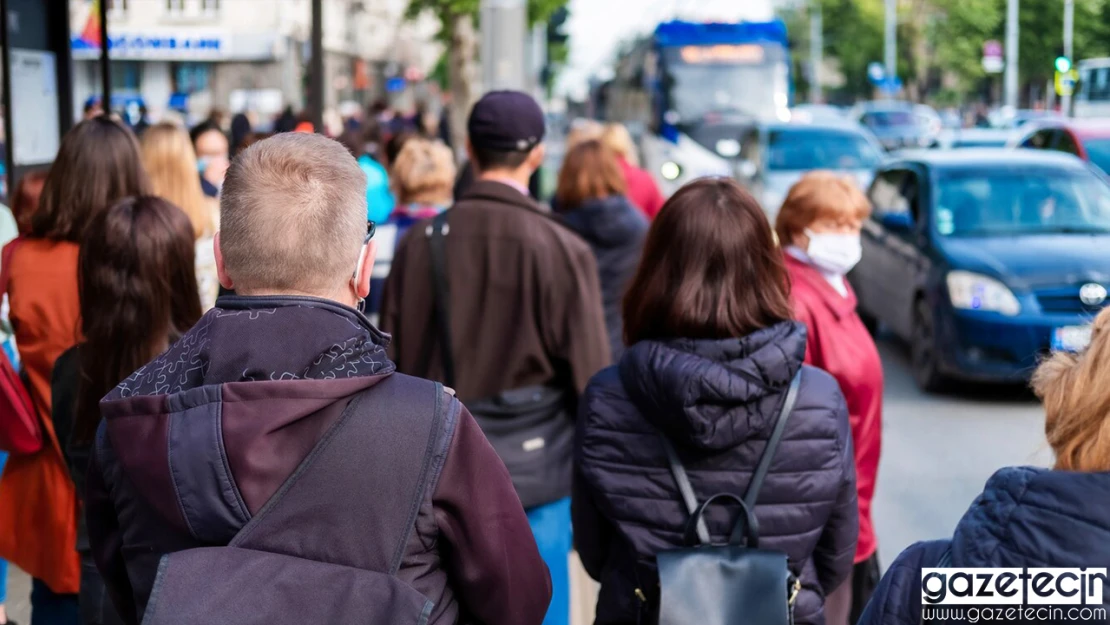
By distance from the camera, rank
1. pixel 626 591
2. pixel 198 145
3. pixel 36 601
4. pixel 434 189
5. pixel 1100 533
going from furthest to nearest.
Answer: pixel 198 145
pixel 434 189
pixel 36 601
pixel 626 591
pixel 1100 533

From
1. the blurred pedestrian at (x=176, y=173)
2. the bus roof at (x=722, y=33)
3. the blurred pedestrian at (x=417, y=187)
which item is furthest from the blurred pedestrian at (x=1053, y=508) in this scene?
the bus roof at (x=722, y=33)

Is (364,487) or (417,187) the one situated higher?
(417,187)

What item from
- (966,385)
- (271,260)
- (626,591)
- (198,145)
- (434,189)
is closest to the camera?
(271,260)

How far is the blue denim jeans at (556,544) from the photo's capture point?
4.02 metres

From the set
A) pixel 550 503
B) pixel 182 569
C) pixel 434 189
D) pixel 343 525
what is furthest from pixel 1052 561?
pixel 434 189

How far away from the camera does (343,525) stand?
2.01m

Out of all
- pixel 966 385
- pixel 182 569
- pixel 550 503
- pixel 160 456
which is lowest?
pixel 966 385

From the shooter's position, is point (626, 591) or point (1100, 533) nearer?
point (1100, 533)

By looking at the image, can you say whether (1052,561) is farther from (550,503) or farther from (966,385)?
(966,385)

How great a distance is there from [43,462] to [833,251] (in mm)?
2428

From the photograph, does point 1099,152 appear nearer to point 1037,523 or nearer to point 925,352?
point 925,352

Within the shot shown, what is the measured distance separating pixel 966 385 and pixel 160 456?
29.8 feet

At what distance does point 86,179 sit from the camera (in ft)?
14.3

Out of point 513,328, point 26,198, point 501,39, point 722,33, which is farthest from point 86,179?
point 722,33
